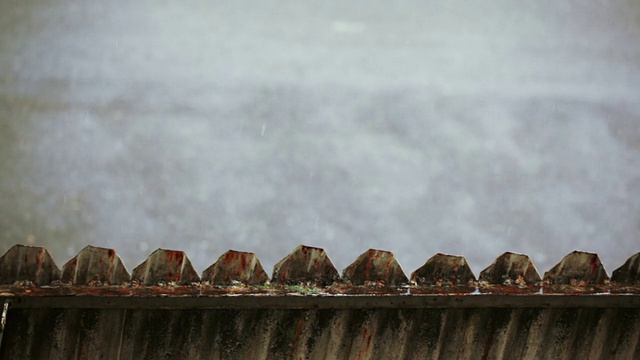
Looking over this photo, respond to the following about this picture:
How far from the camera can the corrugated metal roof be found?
311cm

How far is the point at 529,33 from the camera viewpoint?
1792cm

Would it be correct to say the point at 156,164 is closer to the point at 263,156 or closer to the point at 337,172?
the point at 263,156

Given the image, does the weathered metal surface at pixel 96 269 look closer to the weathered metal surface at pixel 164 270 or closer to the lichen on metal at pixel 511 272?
the weathered metal surface at pixel 164 270

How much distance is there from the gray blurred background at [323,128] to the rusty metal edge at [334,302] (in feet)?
25.7

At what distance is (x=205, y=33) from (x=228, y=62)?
1.29 metres

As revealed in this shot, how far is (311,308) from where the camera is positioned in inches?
130

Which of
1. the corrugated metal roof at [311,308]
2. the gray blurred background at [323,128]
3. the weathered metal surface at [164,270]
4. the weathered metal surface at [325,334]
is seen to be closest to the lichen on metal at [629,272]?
the corrugated metal roof at [311,308]

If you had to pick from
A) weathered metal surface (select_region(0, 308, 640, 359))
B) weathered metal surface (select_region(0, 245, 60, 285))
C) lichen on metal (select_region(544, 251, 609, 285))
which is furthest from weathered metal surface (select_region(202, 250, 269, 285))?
lichen on metal (select_region(544, 251, 609, 285))

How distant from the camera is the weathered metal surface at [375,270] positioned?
335cm

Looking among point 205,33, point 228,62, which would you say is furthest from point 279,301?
point 205,33

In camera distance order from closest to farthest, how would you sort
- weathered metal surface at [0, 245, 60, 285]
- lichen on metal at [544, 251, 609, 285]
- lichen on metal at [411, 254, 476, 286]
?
weathered metal surface at [0, 245, 60, 285], lichen on metal at [411, 254, 476, 286], lichen on metal at [544, 251, 609, 285]

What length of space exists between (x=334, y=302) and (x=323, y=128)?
36.3 ft

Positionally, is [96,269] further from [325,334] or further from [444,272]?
[444,272]

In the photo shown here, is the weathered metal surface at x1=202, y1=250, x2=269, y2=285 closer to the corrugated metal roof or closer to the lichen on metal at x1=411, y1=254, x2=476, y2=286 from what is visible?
the corrugated metal roof
